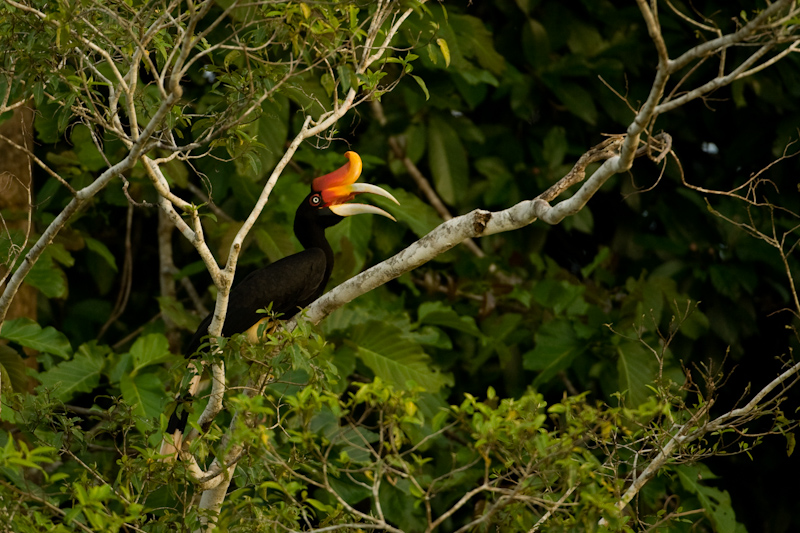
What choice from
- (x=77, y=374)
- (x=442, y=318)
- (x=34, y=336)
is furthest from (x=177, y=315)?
(x=442, y=318)

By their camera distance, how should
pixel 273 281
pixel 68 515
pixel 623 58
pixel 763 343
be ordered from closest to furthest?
pixel 68 515 → pixel 273 281 → pixel 623 58 → pixel 763 343

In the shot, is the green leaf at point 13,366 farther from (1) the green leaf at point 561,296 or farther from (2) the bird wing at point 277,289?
(1) the green leaf at point 561,296

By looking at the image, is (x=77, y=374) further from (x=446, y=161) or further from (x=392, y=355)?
(x=446, y=161)

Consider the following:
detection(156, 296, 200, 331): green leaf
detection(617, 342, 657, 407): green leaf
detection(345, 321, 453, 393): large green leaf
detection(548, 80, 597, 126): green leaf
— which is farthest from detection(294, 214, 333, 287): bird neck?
detection(548, 80, 597, 126): green leaf

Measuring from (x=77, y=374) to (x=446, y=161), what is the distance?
2.40m

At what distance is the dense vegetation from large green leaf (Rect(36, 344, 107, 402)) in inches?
0.8

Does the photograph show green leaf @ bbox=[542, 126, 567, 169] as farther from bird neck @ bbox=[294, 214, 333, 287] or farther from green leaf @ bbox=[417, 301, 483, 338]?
bird neck @ bbox=[294, 214, 333, 287]

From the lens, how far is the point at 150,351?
4.20 metres

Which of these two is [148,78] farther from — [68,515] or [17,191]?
[68,515]

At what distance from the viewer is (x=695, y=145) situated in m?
6.45

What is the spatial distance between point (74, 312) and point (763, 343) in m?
4.35

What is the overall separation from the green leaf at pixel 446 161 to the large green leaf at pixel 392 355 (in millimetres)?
1292

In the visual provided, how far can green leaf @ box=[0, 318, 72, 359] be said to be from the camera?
13.3 ft

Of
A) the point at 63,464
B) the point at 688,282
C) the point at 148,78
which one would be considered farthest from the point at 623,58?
the point at 63,464
